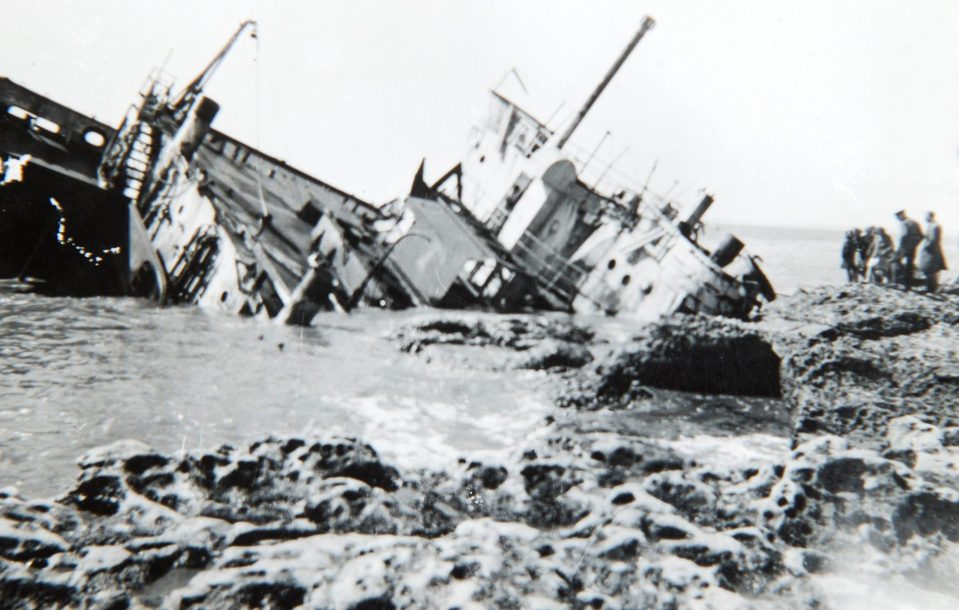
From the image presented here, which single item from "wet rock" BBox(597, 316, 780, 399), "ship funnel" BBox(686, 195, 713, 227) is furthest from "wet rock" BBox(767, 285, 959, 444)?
"ship funnel" BBox(686, 195, 713, 227)

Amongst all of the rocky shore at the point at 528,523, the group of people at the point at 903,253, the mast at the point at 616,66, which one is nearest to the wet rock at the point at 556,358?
the rocky shore at the point at 528,523

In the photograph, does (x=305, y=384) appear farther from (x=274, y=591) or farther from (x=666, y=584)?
(x=666, y=584)

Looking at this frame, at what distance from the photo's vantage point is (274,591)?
2547mm

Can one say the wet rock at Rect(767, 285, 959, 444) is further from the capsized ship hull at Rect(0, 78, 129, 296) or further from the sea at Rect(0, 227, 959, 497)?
the capsized ship hull at Rect(0, 78, 129, 296)

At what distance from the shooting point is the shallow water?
5723mm

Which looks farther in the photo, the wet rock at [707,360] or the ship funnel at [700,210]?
the ship funnel at [700,210]

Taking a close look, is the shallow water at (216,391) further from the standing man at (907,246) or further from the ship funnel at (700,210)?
the ship funnel at (700,210)

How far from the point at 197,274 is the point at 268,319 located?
8.97 ft

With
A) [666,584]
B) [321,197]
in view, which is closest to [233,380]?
[666,584]

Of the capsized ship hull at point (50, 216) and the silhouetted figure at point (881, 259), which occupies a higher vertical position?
the silhouetted figure at point (881, 259)

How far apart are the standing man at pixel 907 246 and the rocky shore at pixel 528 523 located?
8665mm

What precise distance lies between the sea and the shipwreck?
5.11 feet

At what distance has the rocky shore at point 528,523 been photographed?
8.54 ft

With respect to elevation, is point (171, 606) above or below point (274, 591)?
below
